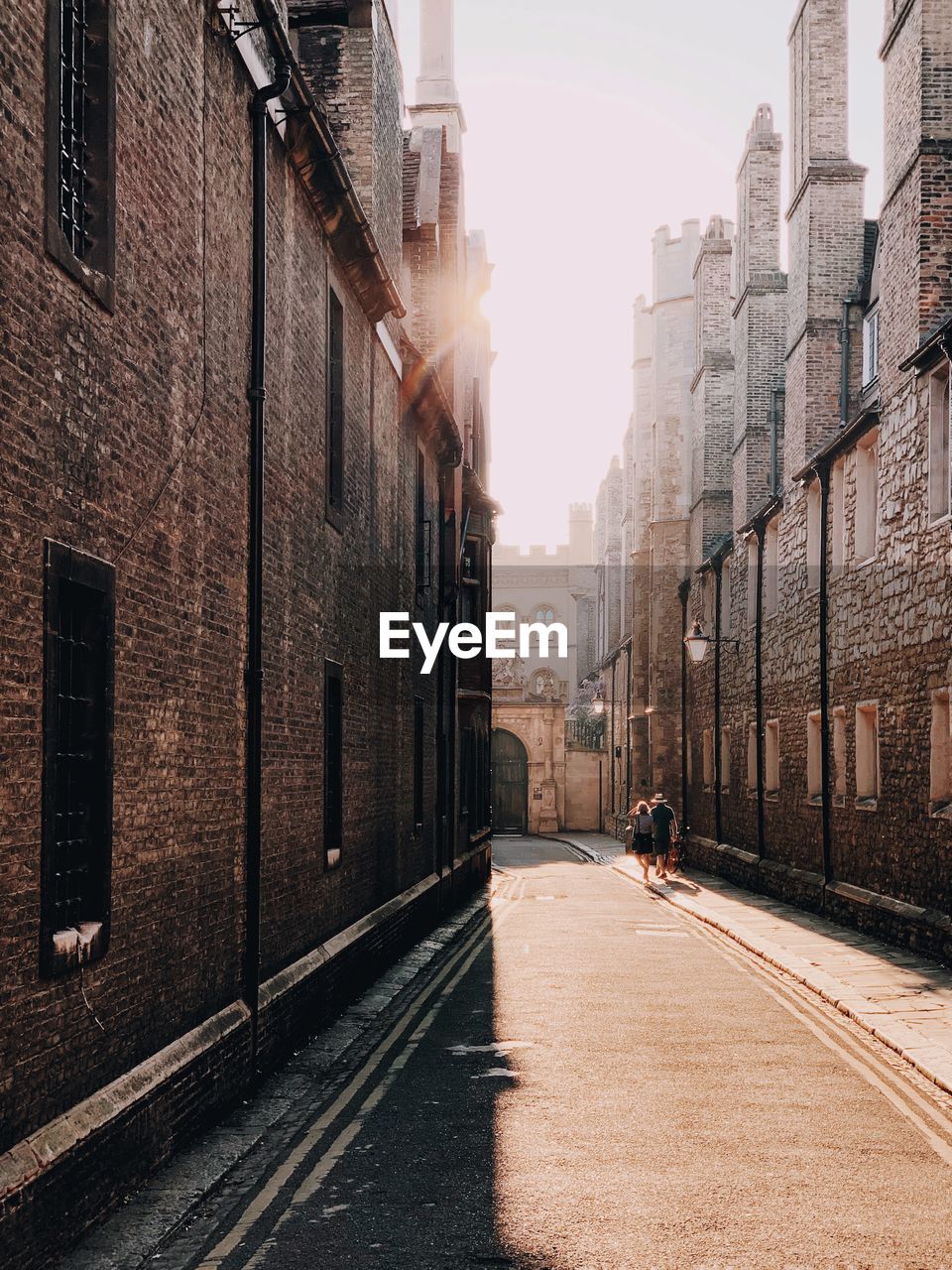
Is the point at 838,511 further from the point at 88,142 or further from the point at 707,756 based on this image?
the point at 88,142

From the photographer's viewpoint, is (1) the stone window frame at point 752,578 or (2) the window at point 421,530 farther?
(1) the stone window frame at point 752,578

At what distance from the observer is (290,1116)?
28.8 ft

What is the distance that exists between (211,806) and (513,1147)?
2739 mm

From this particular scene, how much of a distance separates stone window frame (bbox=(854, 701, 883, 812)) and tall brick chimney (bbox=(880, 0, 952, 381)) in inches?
169

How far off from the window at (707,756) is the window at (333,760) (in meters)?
20.7

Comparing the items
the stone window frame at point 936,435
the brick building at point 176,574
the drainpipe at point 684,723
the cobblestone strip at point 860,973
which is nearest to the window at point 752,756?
the cobblestone strip at point 860,973

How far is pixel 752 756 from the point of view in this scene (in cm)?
2764

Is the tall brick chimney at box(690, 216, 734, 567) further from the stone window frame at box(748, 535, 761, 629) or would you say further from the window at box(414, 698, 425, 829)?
the window at box(414, 698, 425, 829)

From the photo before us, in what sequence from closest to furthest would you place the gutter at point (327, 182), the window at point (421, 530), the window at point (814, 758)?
the gutter at point (327, 182)
the window at point (421, 530)
the window at point (814, 758)

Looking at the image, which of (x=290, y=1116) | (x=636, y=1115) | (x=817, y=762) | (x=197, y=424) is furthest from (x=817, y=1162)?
(x=817, y=762)

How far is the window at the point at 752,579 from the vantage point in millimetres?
27438

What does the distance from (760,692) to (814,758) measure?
4323mm

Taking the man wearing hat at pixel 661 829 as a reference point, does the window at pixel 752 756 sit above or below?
above

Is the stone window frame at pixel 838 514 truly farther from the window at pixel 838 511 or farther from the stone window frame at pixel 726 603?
the stone window frame at pixel 726 603
